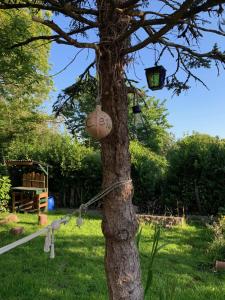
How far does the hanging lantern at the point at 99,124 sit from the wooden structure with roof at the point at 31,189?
9866mm

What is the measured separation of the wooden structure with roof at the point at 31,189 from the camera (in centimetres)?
1243

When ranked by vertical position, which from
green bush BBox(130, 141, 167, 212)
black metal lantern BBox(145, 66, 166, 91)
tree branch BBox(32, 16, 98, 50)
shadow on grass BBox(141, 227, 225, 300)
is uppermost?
black metal lantern BBox(145, 66, 166, 91)

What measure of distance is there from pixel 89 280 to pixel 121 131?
3.08 metres

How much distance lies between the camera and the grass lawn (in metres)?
4.77

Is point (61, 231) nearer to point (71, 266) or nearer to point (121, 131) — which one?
point (71, 266)

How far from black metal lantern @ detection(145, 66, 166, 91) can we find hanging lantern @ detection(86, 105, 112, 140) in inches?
59.1

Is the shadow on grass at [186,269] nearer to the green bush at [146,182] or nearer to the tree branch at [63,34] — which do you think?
the tree branch at [63,34]

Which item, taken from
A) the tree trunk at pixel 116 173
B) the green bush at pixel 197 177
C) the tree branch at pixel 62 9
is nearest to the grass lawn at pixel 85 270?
the tree trunk at pixel 116 173

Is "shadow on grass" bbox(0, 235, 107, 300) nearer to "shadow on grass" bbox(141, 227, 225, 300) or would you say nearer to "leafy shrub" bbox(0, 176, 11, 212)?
"shadow on grass" bbox(141, 227, 225, 300)

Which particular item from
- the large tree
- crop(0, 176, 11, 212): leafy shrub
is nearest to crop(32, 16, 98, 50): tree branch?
the large tree

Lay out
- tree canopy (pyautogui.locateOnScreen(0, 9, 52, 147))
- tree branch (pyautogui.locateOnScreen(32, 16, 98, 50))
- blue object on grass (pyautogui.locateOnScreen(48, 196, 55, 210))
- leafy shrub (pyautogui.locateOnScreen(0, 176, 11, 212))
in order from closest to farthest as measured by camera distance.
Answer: tree branch (pyautogui.locateOnScreen(32, 16, 98, 50)) → tree canopy (pyautogui.locateOnScreen(0, 9, 52, 147)) → leafy shrub (pyautogui.locateOnScreen(0, 176, 11, 212)) → blue object on grass (pyautogui.locateOnScreen(48, 196, 55, 210))

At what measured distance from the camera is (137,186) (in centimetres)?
1282

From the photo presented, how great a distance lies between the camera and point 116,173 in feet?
9.20

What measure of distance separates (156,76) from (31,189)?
8.90 metres
